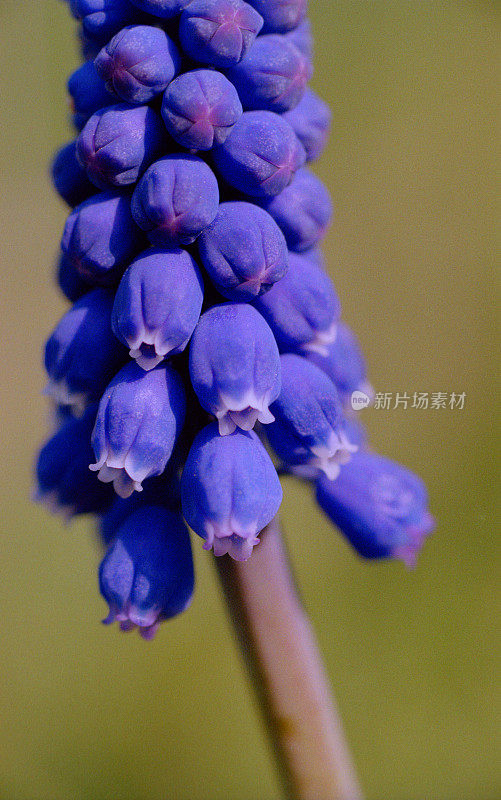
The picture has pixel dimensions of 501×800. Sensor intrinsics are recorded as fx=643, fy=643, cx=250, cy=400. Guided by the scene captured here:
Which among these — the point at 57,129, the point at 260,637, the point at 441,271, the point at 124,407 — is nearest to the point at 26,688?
the point at 260,637

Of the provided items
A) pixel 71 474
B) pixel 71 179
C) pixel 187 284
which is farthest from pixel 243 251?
pixel 71 474

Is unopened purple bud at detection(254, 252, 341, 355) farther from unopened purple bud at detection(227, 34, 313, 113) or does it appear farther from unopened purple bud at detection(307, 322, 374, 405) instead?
unopened purple bud at detection(227, 34, 313, 113)

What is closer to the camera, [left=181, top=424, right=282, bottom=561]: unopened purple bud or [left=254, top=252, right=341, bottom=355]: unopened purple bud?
[left=181, top=424, right=282, bottom=561]: unopened purple bud

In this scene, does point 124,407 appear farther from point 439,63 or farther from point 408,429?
point 439,63

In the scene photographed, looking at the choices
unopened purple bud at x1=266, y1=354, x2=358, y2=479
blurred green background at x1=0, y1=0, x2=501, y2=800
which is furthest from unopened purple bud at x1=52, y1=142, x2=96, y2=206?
blurred green background at x1=0, y1=0, x2=501, y2=800

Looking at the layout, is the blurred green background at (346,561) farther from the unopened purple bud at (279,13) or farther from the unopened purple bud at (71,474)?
the unopened purple bud at (279,13)
